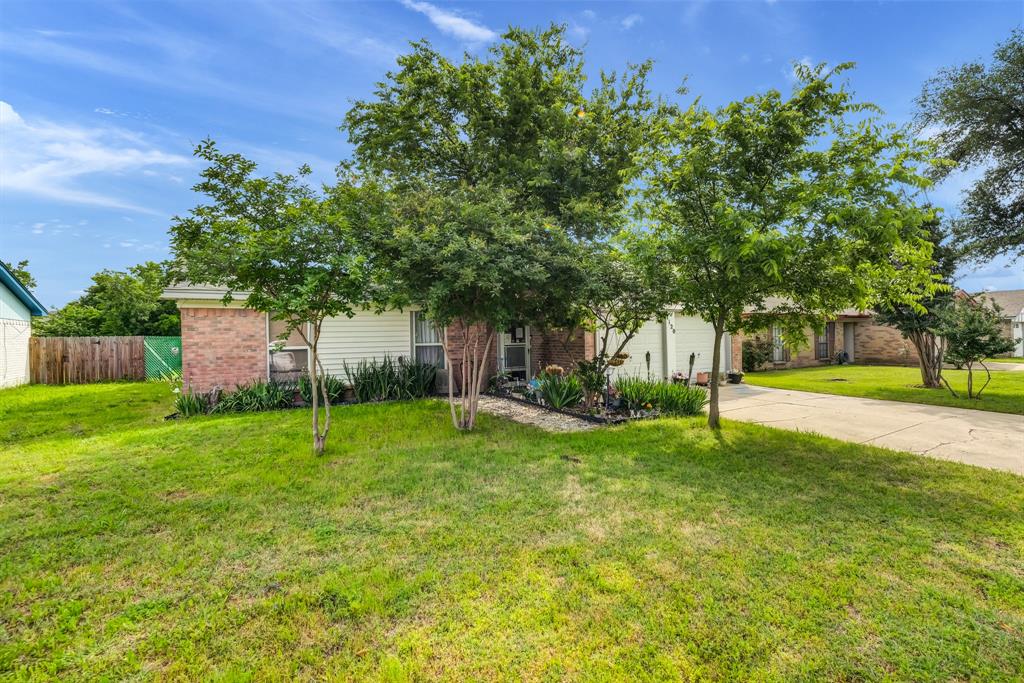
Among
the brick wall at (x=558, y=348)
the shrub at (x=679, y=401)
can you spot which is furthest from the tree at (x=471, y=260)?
the brick wall at (x=558, y=348)

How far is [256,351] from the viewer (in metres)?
10.5

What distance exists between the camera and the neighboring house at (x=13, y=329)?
528 inches

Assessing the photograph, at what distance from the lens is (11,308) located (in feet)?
46.7

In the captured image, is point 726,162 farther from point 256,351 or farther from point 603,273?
point 256,351

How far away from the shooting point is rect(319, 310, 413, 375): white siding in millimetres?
11258

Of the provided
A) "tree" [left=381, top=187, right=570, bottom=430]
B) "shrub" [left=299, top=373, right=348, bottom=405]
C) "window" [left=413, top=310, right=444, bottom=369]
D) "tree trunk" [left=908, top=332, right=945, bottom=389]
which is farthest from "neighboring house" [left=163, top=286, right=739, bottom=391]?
"tree trunk" [left=908, top=332, right=945, bottom=389]

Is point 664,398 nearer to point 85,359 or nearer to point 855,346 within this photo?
point 855,346

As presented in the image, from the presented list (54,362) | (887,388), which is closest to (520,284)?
(887,388)

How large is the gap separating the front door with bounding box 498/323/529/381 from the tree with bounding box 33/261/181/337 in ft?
56.8

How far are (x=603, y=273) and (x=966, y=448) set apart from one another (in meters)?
5.75

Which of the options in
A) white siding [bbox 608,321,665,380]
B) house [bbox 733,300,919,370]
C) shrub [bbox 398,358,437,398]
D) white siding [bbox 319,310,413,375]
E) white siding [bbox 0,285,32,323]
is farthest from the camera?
house [bbox 733,300,919,370]

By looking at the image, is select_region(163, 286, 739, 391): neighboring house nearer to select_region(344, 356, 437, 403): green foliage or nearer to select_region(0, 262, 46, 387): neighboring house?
select_region(344, 356, 437, 403): green foliage

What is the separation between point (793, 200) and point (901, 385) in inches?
452

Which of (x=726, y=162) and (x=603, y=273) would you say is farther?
(x=603, y=273)
